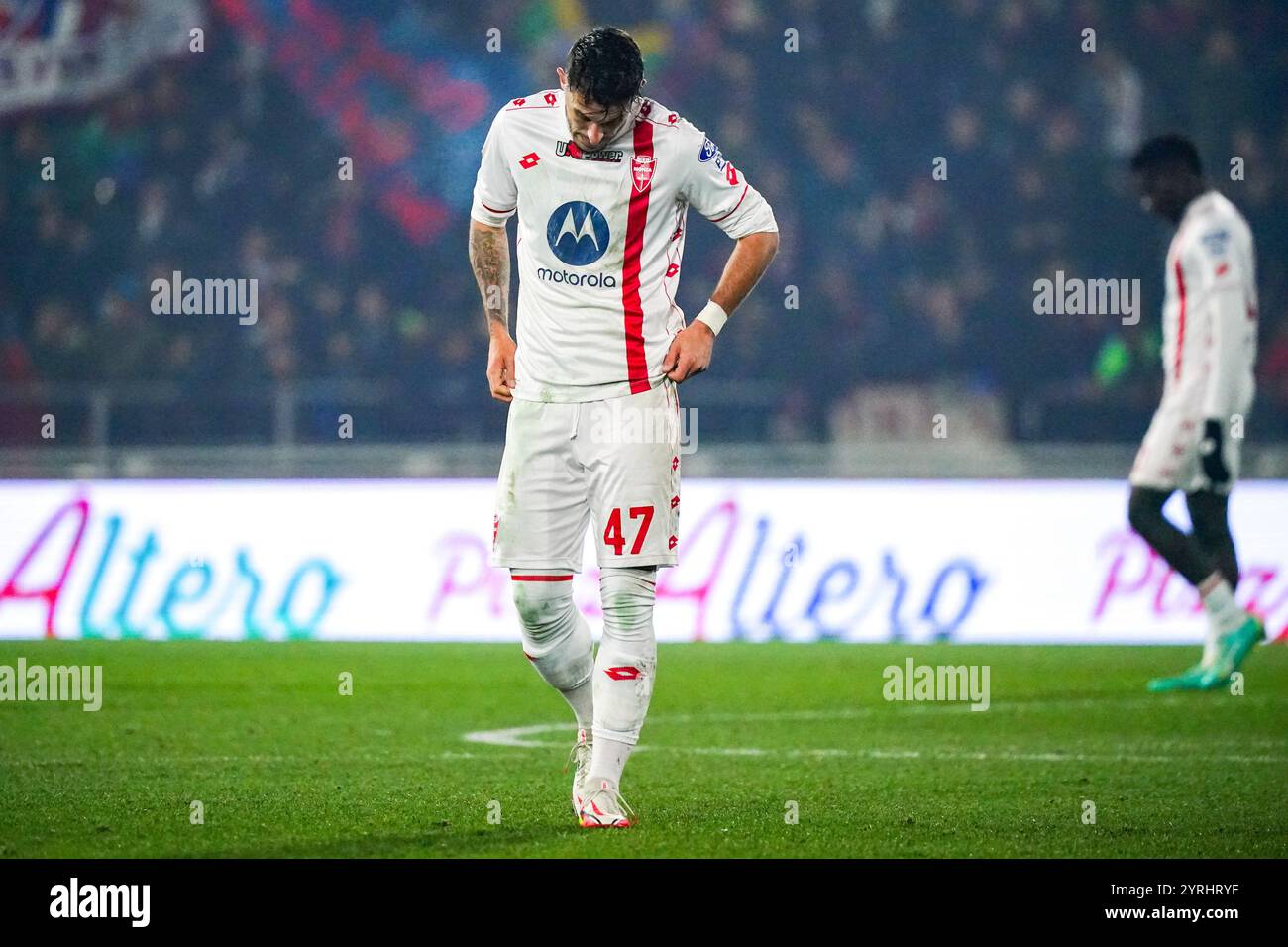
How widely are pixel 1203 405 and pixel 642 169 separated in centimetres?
465

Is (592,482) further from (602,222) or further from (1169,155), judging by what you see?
(1169,155)

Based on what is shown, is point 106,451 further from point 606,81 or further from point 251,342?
point 606,81

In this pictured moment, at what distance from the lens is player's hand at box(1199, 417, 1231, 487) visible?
8.79m

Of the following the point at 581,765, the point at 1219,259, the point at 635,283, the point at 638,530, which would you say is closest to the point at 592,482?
the point at 638,530

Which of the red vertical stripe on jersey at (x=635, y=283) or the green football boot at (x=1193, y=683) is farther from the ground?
the red vertical stripe on jersey at (x=635, y=283)

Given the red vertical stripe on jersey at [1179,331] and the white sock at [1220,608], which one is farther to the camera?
the red vertical stripe on jersey at [1179,331]

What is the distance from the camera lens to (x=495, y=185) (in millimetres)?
5461

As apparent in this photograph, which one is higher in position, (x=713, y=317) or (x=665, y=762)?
(x=713, y=317)

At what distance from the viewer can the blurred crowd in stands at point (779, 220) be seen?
46.7ft

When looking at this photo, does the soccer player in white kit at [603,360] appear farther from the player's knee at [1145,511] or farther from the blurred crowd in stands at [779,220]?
the blurred crowd in stands at [779,220]

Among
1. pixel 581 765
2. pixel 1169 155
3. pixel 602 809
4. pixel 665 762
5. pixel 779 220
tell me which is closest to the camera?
pixel 602 809

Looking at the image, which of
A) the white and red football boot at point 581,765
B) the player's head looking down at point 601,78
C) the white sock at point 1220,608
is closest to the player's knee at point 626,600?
the white and red football boot at point 581,765

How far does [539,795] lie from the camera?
578cm

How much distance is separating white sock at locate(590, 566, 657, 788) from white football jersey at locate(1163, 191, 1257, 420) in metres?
4.50
